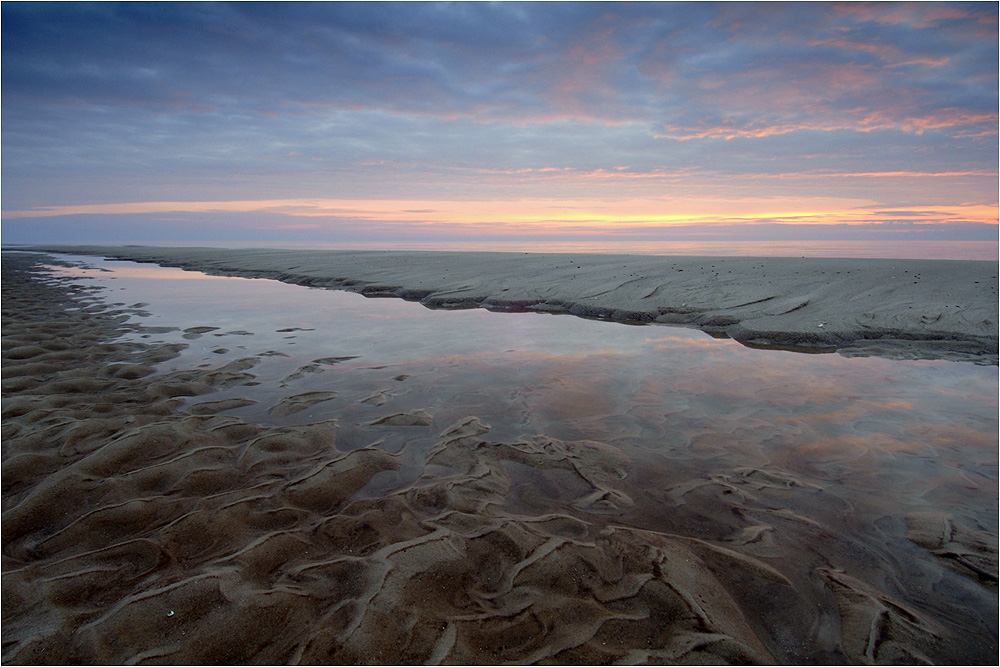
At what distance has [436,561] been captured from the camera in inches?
108

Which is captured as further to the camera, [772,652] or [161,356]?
[161,356]

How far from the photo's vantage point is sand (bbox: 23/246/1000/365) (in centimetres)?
810

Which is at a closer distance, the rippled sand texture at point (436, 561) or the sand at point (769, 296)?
the rippled sand texture at point (436, 561)

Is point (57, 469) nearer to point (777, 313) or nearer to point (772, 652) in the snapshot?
point (772, 652)

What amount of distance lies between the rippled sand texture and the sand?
18.5 feet

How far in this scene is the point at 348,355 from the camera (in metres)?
7.60

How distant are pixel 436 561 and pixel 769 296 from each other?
10.2 metres

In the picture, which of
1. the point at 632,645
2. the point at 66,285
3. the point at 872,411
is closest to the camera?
the point at 632,645

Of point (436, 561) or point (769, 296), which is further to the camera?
point (769, 296)

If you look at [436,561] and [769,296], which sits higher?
[769,296]

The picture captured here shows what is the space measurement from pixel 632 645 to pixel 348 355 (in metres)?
6.20

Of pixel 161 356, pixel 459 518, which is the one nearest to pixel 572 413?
pixel 459 518

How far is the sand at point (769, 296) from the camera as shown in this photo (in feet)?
26.6

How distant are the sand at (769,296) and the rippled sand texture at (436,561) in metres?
5.65
